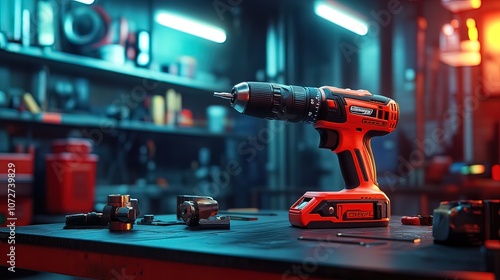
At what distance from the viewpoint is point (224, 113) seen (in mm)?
4672

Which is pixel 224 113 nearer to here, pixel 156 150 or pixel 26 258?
pixel 156 150

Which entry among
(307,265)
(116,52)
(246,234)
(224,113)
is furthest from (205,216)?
(224,113)

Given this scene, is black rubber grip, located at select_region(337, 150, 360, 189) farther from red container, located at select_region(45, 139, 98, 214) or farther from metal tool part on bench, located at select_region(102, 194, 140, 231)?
red container, located at select_region(45, 139, 98, 214)

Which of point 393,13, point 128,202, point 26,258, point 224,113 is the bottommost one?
point 26,258

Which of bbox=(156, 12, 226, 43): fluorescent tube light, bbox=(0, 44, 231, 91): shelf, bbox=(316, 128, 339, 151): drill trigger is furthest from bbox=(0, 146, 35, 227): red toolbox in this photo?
bbox=(316, 128, 339, 151): drill trigger

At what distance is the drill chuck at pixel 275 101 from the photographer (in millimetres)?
1191

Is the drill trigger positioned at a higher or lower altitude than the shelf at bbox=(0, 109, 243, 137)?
lower

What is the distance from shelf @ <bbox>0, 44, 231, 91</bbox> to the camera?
10.5ft

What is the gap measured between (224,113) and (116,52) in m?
1.25

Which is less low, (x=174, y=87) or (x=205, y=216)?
(x=174, y=87)

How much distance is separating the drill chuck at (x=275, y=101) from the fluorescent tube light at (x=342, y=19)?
332 cm

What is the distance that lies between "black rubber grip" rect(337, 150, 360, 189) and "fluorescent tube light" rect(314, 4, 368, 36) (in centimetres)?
327

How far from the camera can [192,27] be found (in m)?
4.52

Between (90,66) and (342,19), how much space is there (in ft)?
7.12
